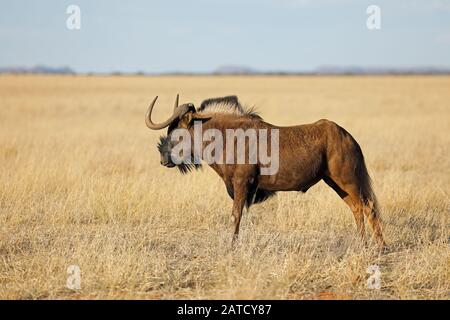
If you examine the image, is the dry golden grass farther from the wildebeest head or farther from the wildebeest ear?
the wildebeest ear

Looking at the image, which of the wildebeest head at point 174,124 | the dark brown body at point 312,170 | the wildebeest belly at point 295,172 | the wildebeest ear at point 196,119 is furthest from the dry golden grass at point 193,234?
the wildebeest ear at point 196,119

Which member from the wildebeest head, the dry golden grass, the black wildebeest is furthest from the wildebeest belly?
the wildebeest head

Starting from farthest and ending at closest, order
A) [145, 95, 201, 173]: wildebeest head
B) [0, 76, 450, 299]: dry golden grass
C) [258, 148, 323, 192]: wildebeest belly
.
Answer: [145, 95, 201, 173]: wildebeest head, [258, 148, 323, 192]: wildebeest belly, [0, 76, 450, 299]: dry golden grass

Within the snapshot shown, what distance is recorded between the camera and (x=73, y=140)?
19203mm

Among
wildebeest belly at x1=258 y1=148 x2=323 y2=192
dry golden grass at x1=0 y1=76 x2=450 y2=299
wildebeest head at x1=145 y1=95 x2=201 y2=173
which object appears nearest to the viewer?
dry golden grass at x1=0 y1=76 x2=450 y2=299

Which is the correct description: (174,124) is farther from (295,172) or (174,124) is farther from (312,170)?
(312,170)

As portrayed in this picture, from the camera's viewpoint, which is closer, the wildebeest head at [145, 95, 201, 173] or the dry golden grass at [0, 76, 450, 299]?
the dry golden grass at [0, 76, 450, 299]

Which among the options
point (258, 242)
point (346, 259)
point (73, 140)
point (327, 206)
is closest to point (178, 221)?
point (258, 242)

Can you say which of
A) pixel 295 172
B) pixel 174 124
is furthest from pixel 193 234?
pixel 295 172

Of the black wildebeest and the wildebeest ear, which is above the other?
the wildebeest ear

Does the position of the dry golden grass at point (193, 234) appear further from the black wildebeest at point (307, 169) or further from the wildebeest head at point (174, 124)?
the wildebeest head at point (174, 124)
